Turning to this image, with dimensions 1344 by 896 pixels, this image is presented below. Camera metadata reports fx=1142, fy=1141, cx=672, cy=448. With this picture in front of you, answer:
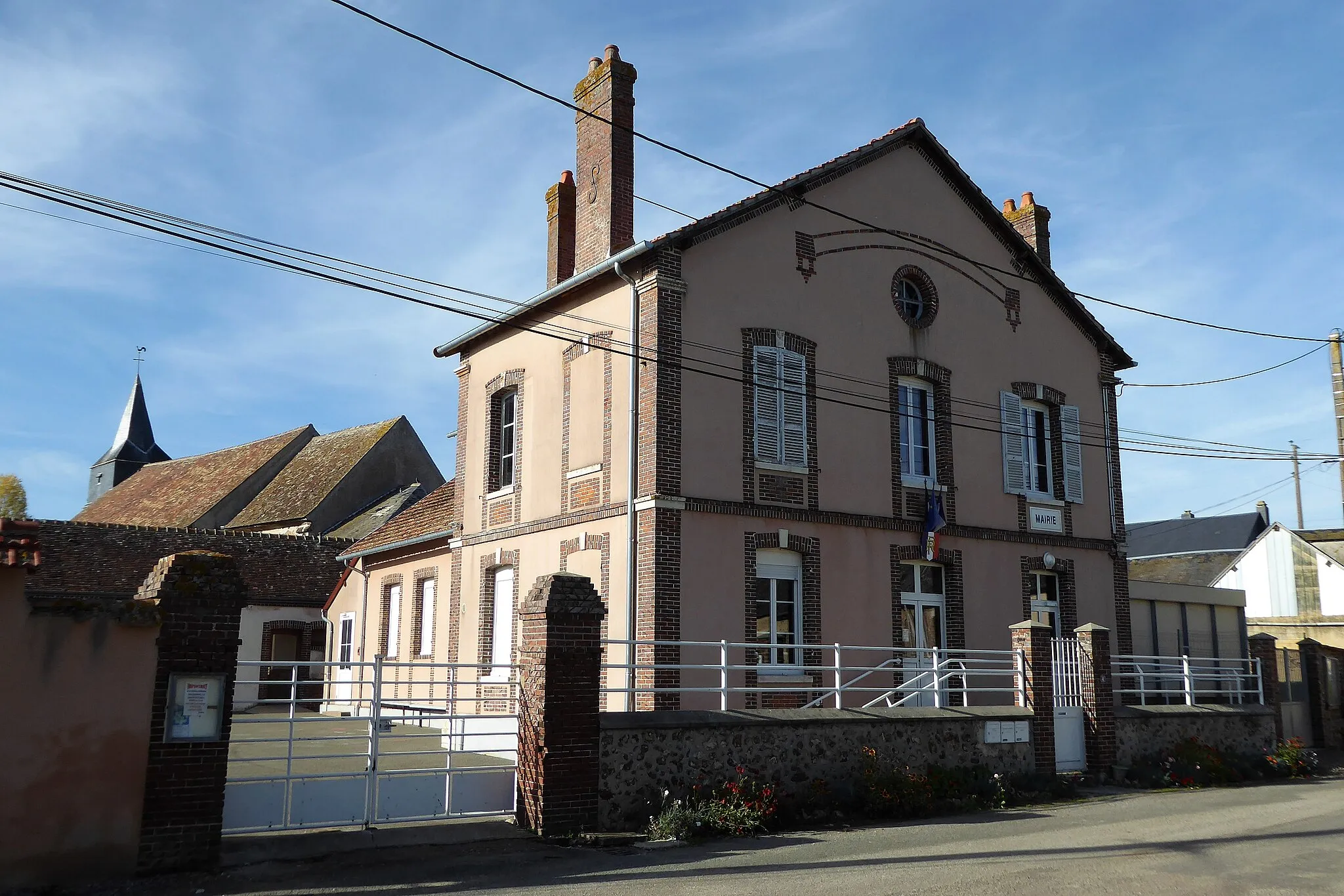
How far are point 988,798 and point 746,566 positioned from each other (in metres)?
4.55

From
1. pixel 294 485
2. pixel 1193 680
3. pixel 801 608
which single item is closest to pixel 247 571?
pixel 294 485

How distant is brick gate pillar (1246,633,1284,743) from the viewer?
2009 centimetres

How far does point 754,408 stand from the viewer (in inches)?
668

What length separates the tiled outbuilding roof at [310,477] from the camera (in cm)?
3903

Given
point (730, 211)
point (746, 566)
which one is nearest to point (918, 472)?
point (746, 566)

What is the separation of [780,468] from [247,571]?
19902mm

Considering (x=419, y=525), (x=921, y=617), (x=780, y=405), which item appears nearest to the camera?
(x=780, y=405)

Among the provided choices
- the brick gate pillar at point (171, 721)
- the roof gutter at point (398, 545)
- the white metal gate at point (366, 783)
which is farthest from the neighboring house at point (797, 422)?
the brick gate pillar at point (171, 721)

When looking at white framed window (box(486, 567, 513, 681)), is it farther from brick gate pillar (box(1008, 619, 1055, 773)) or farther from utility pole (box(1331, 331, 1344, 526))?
utility pole (box(1331, 331, 1344, 526))

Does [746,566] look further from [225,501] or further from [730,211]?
[225,501]

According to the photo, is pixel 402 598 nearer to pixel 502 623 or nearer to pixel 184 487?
pixel 502 623

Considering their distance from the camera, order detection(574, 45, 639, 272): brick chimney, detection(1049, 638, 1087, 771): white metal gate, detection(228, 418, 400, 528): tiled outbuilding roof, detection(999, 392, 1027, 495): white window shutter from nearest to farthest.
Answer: detection(1049, 638, 1087, 771): white metal gate < detection(574, 45, 639, 272): brick chimney < detection(999, 392, 1027, 495): white window shutter < detection(228, 418, 400, 528): tiled outbuilding roof

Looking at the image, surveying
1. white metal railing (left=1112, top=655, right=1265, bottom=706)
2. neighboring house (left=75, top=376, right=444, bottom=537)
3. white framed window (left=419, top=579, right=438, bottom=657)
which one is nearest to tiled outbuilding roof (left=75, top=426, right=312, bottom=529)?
neighboring house (left=75, top=376, right=444, bottom=537)

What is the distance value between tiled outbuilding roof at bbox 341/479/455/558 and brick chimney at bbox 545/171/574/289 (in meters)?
4.97
